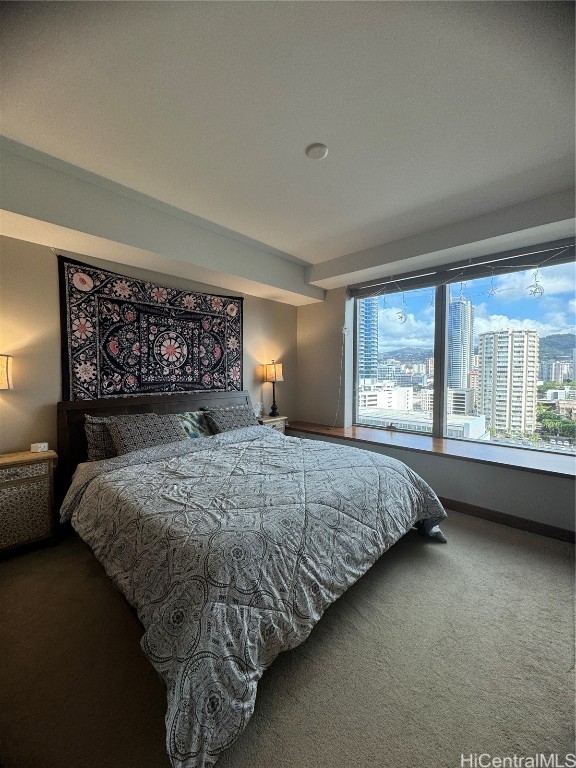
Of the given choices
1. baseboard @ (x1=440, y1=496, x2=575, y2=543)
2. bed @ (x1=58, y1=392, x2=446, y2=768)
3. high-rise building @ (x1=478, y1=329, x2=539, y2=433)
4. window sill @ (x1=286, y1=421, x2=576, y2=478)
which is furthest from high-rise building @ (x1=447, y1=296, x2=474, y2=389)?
bed @ (x1=58, y1=392, x2=446, y2=768)

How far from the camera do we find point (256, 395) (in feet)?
13.3

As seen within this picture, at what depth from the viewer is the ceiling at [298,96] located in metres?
1.18

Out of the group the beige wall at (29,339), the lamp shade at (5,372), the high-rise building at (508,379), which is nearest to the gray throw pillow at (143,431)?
the beige wall at (29,339)

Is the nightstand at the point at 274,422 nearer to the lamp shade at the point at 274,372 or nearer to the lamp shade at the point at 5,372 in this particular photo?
the lamp shade at the point at 274,372

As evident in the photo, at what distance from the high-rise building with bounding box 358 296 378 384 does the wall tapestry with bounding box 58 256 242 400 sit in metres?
1.67

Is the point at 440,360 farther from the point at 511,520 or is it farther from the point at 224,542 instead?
the point at 224,542

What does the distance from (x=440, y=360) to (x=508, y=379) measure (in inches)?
26.1

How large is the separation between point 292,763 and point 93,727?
0.75 meters

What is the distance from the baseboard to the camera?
2361mm

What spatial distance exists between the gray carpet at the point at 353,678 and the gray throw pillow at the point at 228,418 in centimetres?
148

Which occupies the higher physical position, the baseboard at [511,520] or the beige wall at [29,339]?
the beige wall at [29,339]

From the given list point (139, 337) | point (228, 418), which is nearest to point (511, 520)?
point (228, 418)

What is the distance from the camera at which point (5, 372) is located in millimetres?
2174

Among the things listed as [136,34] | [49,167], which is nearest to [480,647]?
[136,34]
